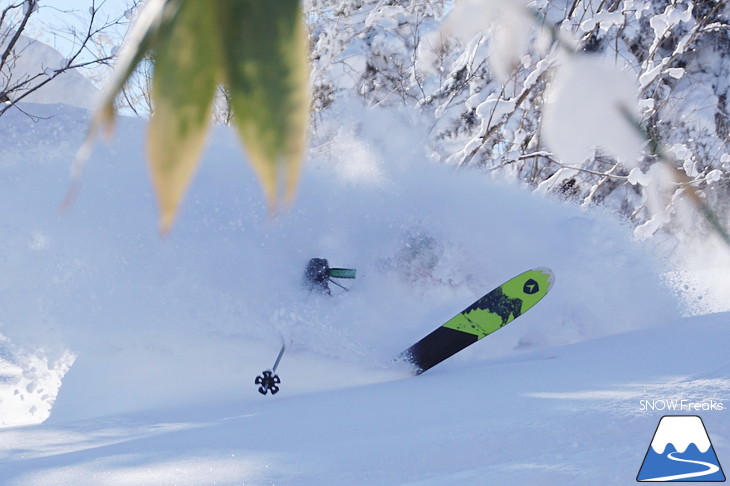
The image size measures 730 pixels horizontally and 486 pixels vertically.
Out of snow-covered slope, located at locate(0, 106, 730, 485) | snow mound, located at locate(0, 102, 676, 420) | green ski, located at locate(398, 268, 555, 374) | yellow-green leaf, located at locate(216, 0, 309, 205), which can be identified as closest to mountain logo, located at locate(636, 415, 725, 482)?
snow-covered slope, located at locate(0, 106, 730, 485)

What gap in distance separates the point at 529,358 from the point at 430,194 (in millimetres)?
1755

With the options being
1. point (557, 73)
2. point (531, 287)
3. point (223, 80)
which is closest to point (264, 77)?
point (223, 80)

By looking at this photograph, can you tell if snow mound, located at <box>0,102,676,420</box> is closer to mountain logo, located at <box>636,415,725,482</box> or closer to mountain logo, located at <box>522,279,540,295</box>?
mountain logo, located at <box>522,279,540,295</box>

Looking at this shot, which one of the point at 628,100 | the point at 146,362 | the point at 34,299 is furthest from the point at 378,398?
the point at 34,299

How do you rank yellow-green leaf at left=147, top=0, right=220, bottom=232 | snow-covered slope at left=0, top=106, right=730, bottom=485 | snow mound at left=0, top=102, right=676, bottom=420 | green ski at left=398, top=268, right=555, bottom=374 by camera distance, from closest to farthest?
yellow-green leaf at left=147, top=0, right=220, bottom=232
snow-covered slope at left=0, top=106, right=730, bottom=485
green ski at left=398, top=268, right=555, bottom=374
snow mound at left=0, top=102, right=676, bottom=420

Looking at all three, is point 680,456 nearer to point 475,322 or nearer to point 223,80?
point 223,80

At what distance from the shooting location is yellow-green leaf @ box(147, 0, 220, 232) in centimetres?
15

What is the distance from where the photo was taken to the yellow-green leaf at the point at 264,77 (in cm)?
15

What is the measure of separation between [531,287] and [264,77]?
3612 millimetres

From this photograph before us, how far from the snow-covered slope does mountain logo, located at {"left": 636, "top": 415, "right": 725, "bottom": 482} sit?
20 cm

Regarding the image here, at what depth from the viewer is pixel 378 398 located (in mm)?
2605

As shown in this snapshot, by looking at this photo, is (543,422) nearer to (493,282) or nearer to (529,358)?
(529,358)

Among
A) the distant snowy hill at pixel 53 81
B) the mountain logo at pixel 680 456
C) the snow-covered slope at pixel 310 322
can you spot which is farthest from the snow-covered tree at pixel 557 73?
the distant snowy hill at pixel 53 81

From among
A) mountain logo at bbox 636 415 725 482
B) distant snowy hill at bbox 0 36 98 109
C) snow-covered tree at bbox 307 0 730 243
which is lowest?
mountain logo at bbox 636 415 725 482
